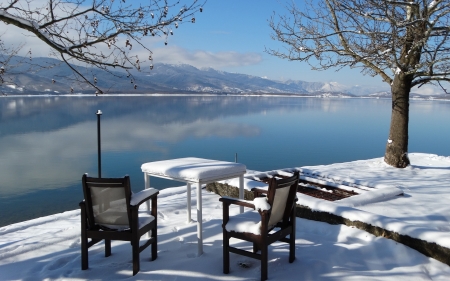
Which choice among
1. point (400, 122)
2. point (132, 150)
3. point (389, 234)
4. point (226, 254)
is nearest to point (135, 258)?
point (226, 254)

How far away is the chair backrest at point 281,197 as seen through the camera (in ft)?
10.8

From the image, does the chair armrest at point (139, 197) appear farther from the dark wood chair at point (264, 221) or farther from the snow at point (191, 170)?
the dark wood chair at point (264, 221)

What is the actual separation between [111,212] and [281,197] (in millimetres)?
1430

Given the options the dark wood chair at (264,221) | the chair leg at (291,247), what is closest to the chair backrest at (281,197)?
the dark wood chair at (264,221)

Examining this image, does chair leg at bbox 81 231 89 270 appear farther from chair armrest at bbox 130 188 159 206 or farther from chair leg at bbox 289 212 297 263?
chair leg at bbox 289 212 297 263

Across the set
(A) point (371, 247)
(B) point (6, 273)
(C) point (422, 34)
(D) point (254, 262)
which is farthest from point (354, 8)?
(B) point (6, 273)

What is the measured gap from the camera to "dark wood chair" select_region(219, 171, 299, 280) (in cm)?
327

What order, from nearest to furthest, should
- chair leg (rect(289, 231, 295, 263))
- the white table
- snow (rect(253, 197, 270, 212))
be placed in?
1. snow (rect(253, 197, 270, 212))
2. chair leg (rect(289, 231, 295, 263))
3. the white table

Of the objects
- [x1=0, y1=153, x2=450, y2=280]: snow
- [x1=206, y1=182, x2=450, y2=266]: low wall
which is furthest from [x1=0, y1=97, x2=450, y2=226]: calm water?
[x1=206, y1=182, x2=450, y2=266]: low wall

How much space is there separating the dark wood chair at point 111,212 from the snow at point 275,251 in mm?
354

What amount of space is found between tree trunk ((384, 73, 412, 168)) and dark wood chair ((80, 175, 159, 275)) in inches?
271

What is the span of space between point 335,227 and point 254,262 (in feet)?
4.23

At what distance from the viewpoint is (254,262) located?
12.1 ft

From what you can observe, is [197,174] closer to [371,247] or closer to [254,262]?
[254,262]
